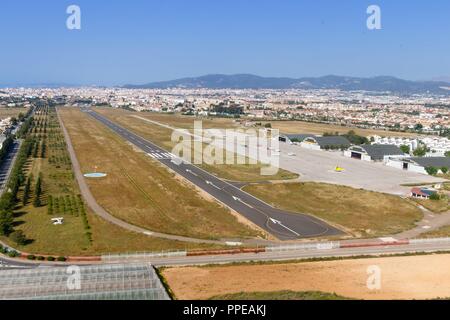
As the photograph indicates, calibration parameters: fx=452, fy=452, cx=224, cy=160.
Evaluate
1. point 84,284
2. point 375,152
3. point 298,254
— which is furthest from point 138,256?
point 375,152

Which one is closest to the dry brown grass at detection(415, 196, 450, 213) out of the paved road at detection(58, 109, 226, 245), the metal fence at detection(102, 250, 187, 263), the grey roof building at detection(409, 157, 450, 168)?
the grey roof building at detection(409, 157, 450, 168)

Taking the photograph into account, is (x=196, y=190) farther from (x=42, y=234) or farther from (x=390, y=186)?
(x=390, y=186)

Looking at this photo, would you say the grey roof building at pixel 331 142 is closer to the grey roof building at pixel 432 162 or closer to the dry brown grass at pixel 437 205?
the grey roof building at pixel 432 162

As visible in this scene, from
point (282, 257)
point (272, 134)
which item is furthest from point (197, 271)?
point (272, 134)

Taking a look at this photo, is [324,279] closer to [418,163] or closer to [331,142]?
[418,163]

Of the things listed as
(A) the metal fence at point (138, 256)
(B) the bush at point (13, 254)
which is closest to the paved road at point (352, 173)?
(A) the metal fence at point (138, 256)

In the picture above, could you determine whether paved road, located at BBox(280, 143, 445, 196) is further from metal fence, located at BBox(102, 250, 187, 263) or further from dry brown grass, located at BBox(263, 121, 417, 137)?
dry brown grass, located at BBox(263, 121, 417, 137)
